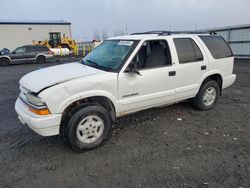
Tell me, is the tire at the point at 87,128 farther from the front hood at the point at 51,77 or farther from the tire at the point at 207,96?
the tire at the point at 207,96

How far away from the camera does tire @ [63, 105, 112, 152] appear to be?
3.29 m

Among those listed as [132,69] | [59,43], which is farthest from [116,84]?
[59,43]

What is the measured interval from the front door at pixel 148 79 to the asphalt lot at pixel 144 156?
615mm

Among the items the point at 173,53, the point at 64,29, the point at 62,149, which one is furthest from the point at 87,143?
the point at 64,29

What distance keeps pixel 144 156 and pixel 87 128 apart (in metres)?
1.01

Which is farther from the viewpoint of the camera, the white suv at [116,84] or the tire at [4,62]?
the tire at [4,62]

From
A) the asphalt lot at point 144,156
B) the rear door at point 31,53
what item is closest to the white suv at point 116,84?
the asphalt lot at point 144,156

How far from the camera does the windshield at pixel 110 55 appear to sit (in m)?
3.80

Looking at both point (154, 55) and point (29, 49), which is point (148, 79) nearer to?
point (154, 55)

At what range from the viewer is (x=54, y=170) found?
3068 millimetres

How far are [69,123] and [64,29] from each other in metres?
39.6

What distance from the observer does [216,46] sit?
5.11 m

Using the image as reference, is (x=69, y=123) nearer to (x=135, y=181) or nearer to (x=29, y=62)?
(x=135, y=181)

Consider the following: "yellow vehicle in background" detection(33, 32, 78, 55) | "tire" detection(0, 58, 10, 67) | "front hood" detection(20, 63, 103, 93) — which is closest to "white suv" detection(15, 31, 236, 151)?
"front hood" detection(20, 63, 103, 93)
